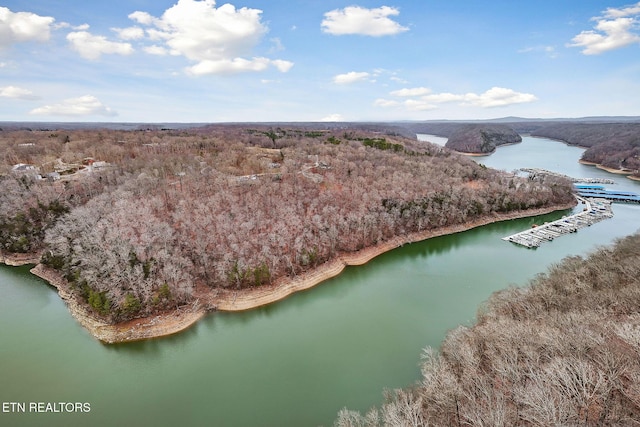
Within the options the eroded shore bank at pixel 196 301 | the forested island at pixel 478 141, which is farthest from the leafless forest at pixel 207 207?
the forested island at pixel 478 141

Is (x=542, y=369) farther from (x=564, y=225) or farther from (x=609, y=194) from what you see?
(x=609, y=194)

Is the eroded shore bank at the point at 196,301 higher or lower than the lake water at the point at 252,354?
higher

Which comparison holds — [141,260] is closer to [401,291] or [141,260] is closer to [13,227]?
[13,227]

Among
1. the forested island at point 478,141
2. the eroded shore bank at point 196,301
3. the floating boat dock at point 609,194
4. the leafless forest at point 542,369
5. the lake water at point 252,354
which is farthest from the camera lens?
the forested island at point 478,141

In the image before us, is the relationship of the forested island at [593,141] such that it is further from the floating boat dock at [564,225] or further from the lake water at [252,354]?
the lake water at [252,354]

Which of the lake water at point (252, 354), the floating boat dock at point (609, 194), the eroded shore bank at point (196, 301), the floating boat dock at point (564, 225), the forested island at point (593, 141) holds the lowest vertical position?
the lake water at point (252, 354)
